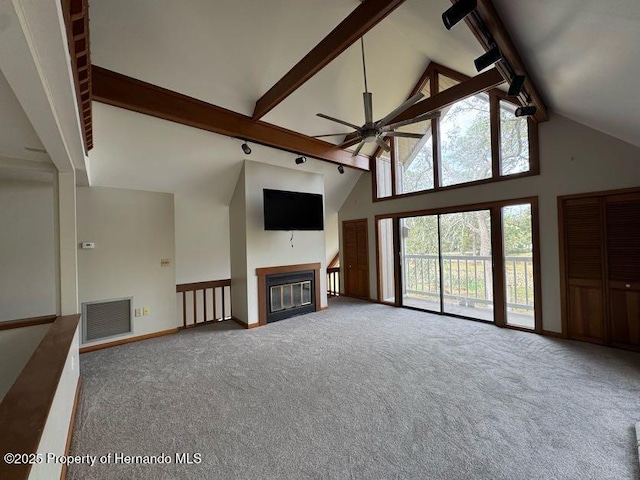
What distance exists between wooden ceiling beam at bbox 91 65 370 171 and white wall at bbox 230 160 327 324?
1.95ft

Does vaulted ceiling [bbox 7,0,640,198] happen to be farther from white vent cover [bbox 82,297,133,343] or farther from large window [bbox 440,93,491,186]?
white vent cover [bbox 82,297,133,343]

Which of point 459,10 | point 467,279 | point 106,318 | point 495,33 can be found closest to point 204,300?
point 106,318

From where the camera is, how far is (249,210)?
4691mm

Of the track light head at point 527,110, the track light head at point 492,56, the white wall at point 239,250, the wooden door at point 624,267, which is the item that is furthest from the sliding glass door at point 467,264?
the white wall at point 239,250

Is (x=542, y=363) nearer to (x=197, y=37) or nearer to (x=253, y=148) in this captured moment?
(x=253, y=148)

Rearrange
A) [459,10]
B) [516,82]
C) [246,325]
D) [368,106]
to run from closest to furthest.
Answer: [459,10], [516,82], [368,106], [246,325]

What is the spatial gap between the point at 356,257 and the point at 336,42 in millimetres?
4708

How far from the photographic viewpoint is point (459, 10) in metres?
1.86

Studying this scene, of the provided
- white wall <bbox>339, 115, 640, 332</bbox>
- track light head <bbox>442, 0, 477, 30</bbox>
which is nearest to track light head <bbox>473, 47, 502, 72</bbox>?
track light head <bbox>442, 0, 477, 30</bbox>

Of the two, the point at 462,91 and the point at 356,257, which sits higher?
the point at 462,91

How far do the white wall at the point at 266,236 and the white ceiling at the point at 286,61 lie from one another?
30 cm

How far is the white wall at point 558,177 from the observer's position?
11.0 feet

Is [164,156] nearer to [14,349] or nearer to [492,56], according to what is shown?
[14,349]

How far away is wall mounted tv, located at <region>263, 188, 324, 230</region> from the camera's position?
475 cm
